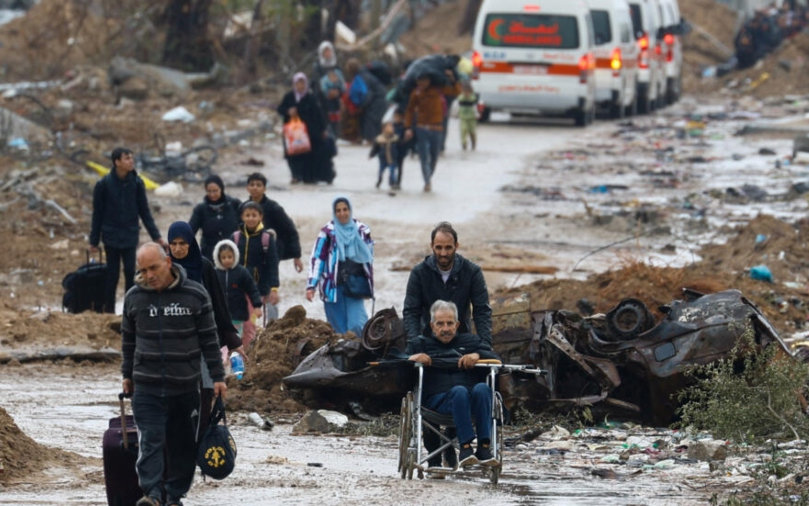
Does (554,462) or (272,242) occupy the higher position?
(272,242)

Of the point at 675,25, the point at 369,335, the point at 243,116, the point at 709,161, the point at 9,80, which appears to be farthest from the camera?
the point at 675,25

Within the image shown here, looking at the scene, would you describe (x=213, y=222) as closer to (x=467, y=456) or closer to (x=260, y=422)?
(x=260, y=422)

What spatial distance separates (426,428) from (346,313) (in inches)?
157

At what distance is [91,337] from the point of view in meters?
12.9

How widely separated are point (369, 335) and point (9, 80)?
2205 cm

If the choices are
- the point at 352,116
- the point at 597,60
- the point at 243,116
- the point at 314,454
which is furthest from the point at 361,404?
the point at 597,60

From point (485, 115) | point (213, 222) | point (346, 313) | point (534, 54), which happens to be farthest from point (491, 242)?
point (485, 115)

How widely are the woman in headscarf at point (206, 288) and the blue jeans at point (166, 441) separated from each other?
78mm

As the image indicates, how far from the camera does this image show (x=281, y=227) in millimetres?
13273

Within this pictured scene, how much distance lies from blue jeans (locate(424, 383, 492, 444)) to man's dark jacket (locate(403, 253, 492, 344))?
458 mm

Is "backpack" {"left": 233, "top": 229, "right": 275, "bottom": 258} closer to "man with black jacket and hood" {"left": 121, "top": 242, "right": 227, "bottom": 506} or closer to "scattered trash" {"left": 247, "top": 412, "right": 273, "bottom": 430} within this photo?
"scattered trash" {"left": 247, "top": 412, "right": 273, "bottom": 430}

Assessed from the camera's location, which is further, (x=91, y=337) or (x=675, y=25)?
→ (x=675, y=25)

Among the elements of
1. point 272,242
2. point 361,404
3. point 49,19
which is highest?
point 49,19

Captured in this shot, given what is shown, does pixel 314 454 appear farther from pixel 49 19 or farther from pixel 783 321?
pixel 49 19
